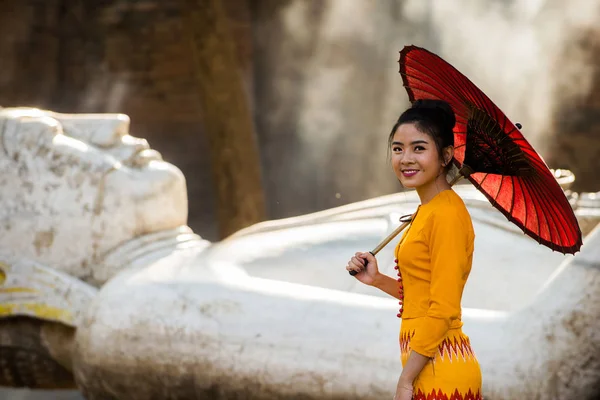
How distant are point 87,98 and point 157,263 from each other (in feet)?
20.2

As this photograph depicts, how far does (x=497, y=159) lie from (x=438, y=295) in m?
0.32

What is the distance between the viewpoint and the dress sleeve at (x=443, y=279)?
1.54 metres

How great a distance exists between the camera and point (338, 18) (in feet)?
27.7

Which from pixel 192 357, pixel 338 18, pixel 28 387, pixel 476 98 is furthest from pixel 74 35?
pixel 476 98

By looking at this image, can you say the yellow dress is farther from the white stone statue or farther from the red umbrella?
the white stone statue

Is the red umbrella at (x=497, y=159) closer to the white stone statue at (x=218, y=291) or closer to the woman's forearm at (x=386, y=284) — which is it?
the woman's forearm at (x=386, y=284)

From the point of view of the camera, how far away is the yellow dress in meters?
1.54

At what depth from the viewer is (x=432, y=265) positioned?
61.3 inches

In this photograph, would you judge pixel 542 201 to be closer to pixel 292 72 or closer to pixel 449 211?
pixel 449 211

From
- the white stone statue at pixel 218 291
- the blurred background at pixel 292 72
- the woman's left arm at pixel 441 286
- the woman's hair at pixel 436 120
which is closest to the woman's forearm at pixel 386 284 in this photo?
the woman's left arm at pixel 441 286

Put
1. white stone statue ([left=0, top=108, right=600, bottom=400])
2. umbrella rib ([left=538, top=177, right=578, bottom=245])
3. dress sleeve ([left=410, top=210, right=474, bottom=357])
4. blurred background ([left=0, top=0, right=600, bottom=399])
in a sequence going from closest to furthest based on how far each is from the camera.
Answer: dress sleeve ([left=410, top=210, right=474, bottom=357]) → umbrella rib ([left=538, top=177, right=578, bottom=245]) → white stone statue ([left=0, top=108, right=600, bottom=400]) → blurred background ([left=0, top=0, right=600, bottom=399])

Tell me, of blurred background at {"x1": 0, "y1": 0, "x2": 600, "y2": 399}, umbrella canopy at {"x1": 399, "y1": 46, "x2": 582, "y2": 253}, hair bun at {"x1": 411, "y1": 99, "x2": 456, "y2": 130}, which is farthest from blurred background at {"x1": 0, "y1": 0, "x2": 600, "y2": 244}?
hair bun at {"x1": 411, "y1": 99, "x2": 456, "y2": 130}

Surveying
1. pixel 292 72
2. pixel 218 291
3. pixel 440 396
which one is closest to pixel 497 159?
pixel 440 396

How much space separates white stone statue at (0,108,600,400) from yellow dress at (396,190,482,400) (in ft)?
3.16
